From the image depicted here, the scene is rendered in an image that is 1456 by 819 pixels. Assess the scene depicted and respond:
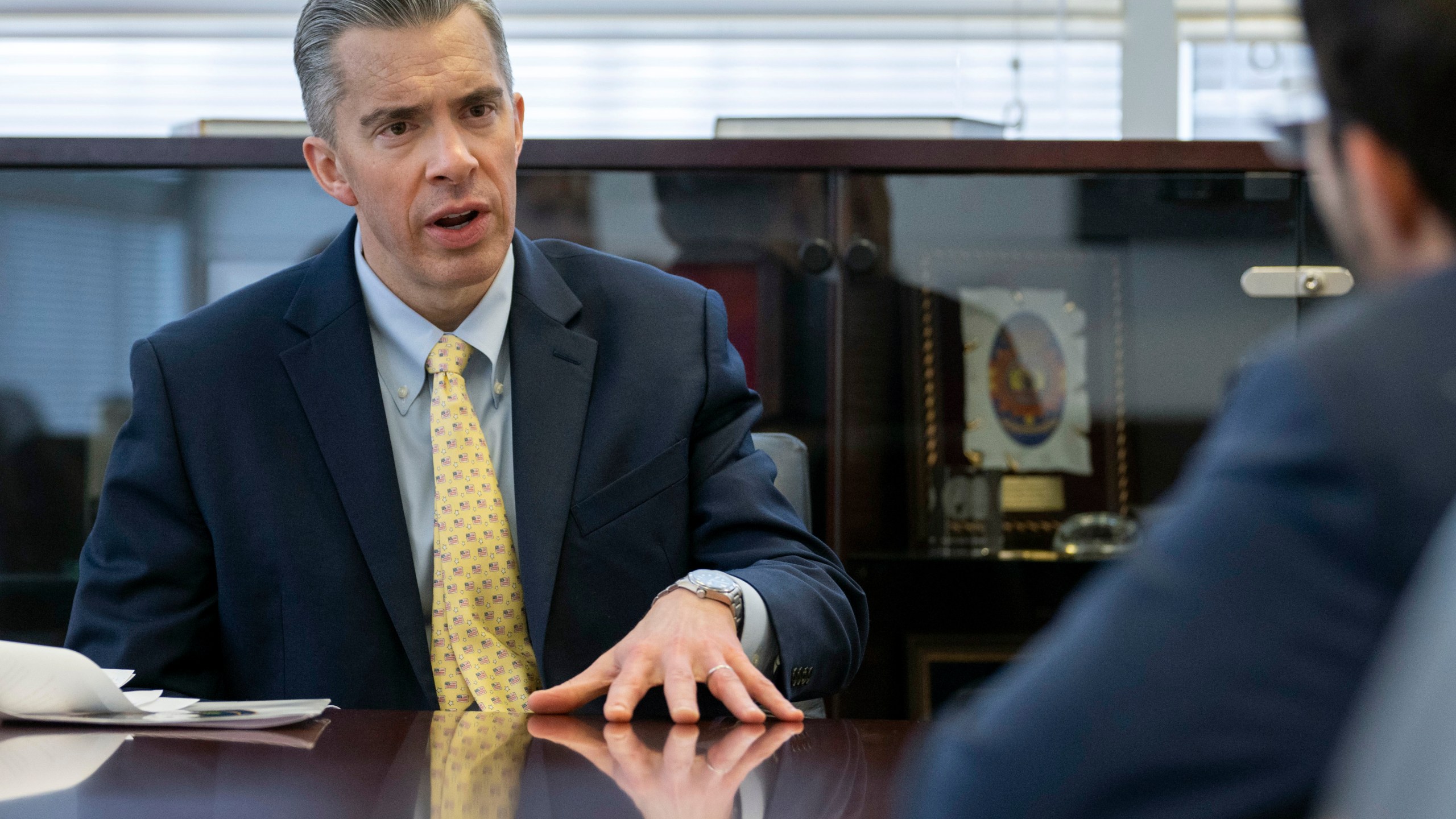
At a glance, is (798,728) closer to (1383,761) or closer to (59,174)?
(1383,761)

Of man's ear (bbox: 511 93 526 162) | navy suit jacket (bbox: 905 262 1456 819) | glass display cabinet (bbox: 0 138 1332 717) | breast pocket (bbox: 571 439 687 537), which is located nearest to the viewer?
navy suit jacket (bbox: 905 262 1456 819)

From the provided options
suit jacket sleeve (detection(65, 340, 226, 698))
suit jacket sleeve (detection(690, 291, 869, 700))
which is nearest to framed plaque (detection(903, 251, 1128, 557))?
suit jacket sleeve (detection(690, 291, 869, 700))

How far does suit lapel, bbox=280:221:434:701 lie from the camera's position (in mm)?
1406

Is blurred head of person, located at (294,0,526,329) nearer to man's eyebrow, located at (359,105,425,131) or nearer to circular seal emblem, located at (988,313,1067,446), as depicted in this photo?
man's eyebrow, located at (359,105,425,131)

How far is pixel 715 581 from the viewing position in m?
1.26

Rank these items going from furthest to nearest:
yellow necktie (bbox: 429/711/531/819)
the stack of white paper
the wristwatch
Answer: the wristwatch
the stack of white paper
yellow necktie (bbox: 429/711/531/819)

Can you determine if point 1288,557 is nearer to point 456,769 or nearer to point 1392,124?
point 1392,124

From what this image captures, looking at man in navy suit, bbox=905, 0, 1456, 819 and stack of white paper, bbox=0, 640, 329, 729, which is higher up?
man in navy suit, bbox=905, 0, 1456, 819

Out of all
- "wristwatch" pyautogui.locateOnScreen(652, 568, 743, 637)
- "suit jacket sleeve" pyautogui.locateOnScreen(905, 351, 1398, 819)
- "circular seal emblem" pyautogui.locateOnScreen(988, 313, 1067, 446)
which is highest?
"circular seal emblem" pyautogui.locateOnScreen(988, 313, 1067, 446)

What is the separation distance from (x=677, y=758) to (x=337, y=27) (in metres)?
1.05

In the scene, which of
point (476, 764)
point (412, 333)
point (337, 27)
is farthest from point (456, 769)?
point (337, 27)

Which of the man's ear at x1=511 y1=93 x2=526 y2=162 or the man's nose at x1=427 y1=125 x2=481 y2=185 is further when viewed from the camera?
the man's ear at x1=511 y1=93 x2=526 y2=162

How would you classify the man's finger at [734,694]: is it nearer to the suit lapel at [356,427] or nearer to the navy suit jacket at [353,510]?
the navy suit jacket at [353,510]

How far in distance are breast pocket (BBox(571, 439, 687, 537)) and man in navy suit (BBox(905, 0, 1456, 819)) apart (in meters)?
1.05
